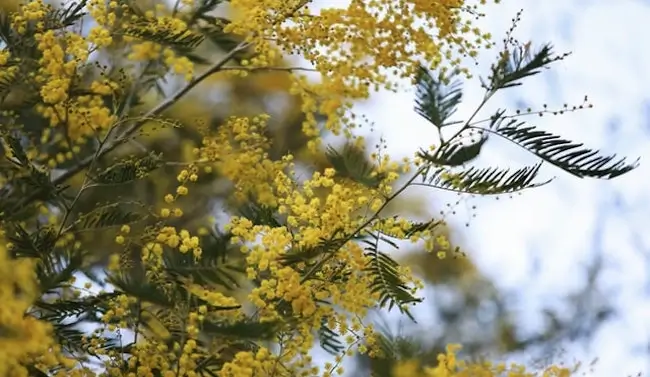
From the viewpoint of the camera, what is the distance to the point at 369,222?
1.03 metres

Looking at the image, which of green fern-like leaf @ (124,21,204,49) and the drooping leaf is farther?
green fern-like leaf @ (124,21,204,49)

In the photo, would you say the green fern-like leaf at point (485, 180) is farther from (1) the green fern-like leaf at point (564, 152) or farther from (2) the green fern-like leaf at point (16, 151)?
(2) the green fern-like leaf at point (16, 151)

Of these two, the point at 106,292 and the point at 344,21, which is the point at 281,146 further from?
the point at 106,292

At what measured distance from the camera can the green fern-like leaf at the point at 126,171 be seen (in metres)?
1.11

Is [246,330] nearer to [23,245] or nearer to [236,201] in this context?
[23,245]

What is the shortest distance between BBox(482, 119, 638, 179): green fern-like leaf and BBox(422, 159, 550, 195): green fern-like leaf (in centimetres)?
3

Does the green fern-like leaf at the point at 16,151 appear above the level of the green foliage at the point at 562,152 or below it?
below

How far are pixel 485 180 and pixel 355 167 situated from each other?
0.14 meters

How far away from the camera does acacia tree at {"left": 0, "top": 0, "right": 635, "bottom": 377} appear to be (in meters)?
0.93

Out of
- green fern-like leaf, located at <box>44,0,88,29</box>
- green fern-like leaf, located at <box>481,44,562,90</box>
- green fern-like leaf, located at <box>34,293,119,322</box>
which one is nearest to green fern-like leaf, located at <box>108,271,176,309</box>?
green fern-like leaf, located at <box>34,293,119,322</box>

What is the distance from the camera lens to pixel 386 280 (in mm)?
1045

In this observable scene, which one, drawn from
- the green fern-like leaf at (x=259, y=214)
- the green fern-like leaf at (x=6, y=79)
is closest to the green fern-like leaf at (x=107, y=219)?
the green fern-like leaf at (x=259, y=214)

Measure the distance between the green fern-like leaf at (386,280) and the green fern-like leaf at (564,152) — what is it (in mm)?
187

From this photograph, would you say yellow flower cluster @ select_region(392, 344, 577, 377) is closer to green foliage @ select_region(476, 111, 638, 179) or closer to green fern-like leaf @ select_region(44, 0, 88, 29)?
green foliage @ select_region(476, 111, 638, 179)
